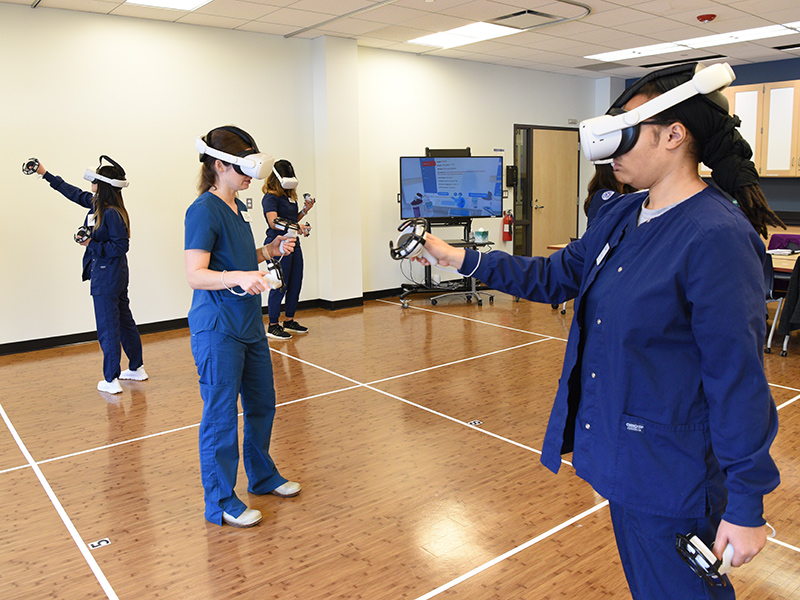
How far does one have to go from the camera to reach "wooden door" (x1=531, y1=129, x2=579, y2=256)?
10.1 m

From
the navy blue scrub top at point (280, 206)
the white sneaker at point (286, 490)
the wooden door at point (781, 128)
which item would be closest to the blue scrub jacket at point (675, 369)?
the white sneaker at point (286, 490)

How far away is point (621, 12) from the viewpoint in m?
6.38

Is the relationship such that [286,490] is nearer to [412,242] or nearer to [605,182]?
[412,242]

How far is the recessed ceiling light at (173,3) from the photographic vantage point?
18.6 ft

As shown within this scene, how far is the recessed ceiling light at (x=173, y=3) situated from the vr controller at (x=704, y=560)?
5.84 meters

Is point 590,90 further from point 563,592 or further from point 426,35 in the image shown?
point 563,592

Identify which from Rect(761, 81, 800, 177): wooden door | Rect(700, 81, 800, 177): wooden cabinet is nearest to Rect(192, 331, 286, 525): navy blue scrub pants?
Rect(700, 81, 800, 177): wooden cabinet

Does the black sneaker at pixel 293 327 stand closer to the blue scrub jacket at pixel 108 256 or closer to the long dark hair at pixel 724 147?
the blue scrub jacket at pixel 108 256

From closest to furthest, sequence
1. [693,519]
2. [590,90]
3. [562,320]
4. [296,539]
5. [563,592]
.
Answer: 1. [693,519]
2. [563,592]
3. [296,539]
4. [562,320]
5. [590,90]

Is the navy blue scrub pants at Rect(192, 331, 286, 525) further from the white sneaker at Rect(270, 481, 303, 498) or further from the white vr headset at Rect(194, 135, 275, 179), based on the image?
the white vr headset at Rect(194, 135, 275, 179)

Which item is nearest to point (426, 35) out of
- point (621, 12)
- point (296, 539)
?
point (621, 12)

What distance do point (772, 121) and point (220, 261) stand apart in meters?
8.64

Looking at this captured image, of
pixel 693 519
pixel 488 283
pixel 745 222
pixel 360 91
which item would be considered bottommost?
pixel 693 519

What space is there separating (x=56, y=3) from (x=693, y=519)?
6.32 metres
